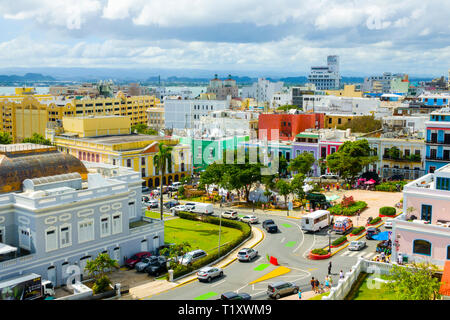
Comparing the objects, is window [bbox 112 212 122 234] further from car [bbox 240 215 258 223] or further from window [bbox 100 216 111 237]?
car [bbox 240 215 258 223]

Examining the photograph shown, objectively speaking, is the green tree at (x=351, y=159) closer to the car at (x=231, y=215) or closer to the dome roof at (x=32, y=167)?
the car at (x=231, y=215)

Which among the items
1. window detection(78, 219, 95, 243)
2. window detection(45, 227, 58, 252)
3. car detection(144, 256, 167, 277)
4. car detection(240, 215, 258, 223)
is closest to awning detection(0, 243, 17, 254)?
window detection(45, 227, 58, 252)

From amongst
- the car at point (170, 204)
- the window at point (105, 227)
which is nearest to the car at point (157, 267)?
the window at point (105, 227)

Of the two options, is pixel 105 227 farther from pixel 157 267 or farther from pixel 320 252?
pixel 320 252

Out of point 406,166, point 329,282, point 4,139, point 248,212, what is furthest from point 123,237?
point 4,139

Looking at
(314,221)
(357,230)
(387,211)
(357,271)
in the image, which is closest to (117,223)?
(314,221)
